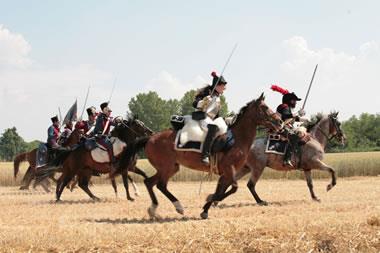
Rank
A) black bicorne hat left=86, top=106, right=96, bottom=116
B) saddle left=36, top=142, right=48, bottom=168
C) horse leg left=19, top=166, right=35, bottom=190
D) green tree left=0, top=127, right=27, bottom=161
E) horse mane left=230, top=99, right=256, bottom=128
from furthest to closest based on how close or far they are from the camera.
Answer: green tree left=0, top=127, right=27, bottom=161
horse leg left=19, top=166, right=35, bottom=190
saddle left=36, top=142, right=48, bottom=168
black bicorne hat left=86, top=106, right=96, bottom=116
horse mane left=230, top=99, right=256, bottom=128

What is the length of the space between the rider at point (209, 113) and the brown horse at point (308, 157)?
4.51 meters

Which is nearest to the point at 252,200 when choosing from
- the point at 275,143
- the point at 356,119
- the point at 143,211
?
the point at 275,143

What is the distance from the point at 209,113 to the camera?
1219 centimetres

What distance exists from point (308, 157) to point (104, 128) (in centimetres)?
627

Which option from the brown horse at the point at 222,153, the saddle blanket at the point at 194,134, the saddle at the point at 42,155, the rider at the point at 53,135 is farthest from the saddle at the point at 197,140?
the saddle at the point at 42,155

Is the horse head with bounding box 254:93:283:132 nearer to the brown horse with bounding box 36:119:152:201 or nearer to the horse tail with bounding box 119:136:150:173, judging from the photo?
the horse tail with bounding box 119:136:150:173

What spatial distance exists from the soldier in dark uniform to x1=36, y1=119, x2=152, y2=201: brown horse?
13.6 feet

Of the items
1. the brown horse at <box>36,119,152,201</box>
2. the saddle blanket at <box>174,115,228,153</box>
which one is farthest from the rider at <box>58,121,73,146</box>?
the saddle blanket at <box>174,115,228,153</box>

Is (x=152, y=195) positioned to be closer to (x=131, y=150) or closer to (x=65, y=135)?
(x=131, y=150)

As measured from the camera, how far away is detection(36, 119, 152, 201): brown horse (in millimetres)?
17562

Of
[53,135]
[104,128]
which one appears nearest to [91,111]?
[104,128]

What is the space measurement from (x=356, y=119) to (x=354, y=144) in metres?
17.9

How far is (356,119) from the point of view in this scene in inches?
4245

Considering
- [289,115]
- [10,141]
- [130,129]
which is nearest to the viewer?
[289,115]
